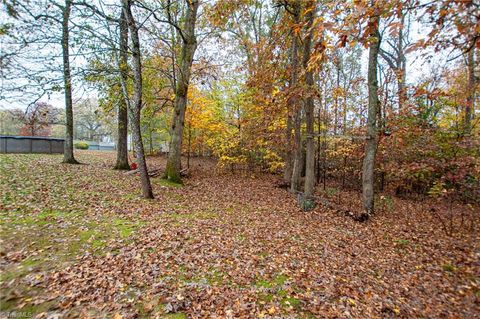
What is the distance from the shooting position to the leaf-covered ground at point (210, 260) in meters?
3.09

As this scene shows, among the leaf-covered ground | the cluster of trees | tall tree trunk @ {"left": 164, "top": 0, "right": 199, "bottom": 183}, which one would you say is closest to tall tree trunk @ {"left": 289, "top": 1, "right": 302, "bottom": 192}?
Result: the cluster of trees

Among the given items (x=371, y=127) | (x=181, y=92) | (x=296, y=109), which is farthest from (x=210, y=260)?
(x=181, y=92)

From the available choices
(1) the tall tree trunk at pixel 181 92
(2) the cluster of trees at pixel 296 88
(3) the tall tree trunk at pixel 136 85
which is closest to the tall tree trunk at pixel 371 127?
(2) the cluster of trees at pixel 296 88

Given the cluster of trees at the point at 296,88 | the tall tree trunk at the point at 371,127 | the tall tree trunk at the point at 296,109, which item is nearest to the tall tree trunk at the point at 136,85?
the cluster of trees at the point at 296,88

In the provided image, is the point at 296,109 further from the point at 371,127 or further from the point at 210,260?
the point at 210,260

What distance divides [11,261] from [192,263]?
270 cm

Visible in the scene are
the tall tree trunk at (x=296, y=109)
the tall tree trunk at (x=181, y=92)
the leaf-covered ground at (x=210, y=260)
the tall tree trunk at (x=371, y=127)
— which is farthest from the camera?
the tall tree trunk at (x=181, y=92)

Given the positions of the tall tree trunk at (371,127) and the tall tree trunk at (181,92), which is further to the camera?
the tall tree trunk at (181,92)

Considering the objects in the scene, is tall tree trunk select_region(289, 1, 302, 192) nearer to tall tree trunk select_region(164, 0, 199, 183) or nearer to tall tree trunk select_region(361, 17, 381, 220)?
tall tree trunk select_region(361, 17, 381, 220)

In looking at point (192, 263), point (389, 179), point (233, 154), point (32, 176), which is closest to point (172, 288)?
point (192, 263)

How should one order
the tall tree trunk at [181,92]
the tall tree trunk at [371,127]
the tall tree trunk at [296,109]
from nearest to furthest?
the tall tree trunk at [371,127] → the tall tree trunk at [296,109] → the tall tree trunk at [181,92]

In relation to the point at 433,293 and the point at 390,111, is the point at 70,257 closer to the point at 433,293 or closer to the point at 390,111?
the point at 433,293

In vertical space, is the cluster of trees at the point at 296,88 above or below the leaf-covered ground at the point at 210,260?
above

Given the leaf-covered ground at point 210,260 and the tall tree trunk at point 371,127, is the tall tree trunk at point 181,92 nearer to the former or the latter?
the leaf-covered ground at point 210,260
